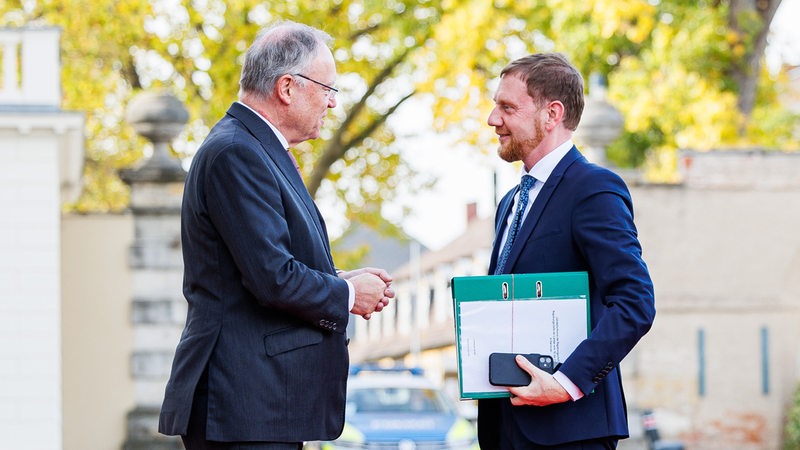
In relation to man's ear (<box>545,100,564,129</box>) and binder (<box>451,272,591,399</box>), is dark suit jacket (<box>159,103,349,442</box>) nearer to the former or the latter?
binder (<box>451,272,591,399</box>)

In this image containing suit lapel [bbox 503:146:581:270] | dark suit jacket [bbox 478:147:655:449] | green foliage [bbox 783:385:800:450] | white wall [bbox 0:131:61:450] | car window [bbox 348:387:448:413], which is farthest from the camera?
car window [bbox 348:387:448:413]

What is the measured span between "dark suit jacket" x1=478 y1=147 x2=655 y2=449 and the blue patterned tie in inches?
3.3

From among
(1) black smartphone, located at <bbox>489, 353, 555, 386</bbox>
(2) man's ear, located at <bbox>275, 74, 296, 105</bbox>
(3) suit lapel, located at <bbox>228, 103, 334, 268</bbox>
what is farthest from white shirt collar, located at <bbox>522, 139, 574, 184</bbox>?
(2) man's ear, located at <bbox>275, 74, 296, 105</bbox>

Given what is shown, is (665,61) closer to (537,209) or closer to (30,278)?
(30,278)

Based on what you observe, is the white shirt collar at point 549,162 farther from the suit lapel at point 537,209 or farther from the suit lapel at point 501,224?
the suit lapel at point 501,224

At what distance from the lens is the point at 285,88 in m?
4.54

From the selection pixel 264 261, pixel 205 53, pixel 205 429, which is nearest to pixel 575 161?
pixel 264 261

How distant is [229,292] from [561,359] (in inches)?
41.3

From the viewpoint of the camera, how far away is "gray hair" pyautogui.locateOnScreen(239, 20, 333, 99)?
14.8 ft

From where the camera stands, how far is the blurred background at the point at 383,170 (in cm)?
1212

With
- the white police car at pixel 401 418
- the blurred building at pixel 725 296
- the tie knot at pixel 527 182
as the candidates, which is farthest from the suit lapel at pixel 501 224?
the blurred building at pixel 725 296

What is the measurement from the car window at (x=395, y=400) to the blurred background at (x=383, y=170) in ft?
8.89

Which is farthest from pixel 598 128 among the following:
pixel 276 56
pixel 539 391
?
pixel 539 391

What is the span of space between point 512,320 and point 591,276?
289 mm
